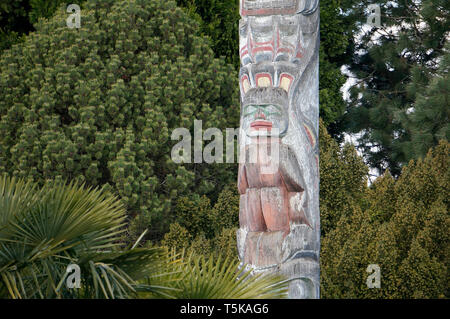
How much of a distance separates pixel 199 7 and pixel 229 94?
11.1 feet

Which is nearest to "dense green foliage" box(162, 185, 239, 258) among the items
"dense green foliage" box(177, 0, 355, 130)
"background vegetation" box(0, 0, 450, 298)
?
"background vegetation" box(0, 0, 450, 298)

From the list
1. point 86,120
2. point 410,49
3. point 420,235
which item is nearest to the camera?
point 420,235

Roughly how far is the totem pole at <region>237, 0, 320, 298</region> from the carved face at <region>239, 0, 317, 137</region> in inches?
0.4

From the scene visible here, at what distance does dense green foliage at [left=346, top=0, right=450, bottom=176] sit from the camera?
1708 centimetres

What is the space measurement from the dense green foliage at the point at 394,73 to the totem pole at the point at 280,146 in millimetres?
8856

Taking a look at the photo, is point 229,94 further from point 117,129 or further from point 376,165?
point 376,165

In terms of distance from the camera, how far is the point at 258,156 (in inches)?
292

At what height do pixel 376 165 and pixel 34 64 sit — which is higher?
pixel 34 64

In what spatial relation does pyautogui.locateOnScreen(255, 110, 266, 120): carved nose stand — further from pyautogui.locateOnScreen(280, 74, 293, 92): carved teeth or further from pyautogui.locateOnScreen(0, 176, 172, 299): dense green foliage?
pyautogui.locateOnScreen(0, 176, 172, 299): dense green foliage

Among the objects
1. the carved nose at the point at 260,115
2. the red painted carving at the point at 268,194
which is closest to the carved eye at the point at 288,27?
the carved nose at the point at 260,115

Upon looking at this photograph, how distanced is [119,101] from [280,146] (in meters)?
5.84

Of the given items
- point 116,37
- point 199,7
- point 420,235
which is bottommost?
point 420,235

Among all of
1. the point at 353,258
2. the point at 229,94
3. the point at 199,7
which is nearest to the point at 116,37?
the point at 229,94

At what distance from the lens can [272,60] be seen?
7629mm
